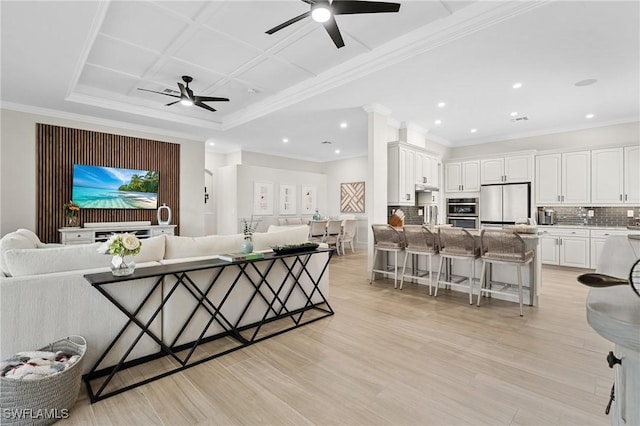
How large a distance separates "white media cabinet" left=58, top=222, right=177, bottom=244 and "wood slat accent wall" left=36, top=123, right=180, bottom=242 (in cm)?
20

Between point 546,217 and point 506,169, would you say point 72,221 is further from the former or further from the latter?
point 546,217

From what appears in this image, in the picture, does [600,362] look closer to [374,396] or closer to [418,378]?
[418,378]

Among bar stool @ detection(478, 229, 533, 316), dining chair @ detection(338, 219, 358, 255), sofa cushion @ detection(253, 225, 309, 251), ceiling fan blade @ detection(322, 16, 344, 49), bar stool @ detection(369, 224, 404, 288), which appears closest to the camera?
ceiling fan blade @ detection(322, 16, 344, 49)

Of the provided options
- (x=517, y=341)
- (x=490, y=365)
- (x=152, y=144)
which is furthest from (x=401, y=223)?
(x=152, y=144)

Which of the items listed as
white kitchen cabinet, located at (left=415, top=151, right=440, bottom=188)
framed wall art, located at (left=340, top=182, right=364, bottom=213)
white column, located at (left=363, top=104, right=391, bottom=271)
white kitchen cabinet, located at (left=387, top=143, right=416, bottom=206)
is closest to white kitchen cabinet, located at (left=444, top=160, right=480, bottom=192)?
white kitchen cabinet, located at (left=415, top=151, right=440, bottom=188)

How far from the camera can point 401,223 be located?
17.1 feet

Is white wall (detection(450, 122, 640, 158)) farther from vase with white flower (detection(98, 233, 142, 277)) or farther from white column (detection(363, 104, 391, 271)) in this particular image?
vase with white flower (detection(98, 233, 142, 277))

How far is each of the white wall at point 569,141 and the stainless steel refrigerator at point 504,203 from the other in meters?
0.87

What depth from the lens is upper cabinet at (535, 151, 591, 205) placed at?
5977 mm

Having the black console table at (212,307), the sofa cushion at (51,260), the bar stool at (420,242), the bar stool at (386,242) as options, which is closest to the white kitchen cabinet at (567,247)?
the bar stool at (420,242)

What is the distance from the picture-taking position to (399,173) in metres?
5.50

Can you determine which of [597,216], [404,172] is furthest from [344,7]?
[597,216]

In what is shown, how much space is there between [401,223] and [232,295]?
3.24 m

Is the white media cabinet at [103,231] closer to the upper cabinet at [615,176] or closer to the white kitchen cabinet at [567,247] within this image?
the white kitchen cabinet at [567,247]
